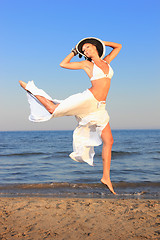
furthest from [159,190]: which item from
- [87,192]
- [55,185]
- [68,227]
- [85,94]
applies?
[85,94]

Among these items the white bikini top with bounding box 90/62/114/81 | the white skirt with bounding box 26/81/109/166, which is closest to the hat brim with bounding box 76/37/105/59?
the white bikini top with bounding box 90/62/114/81

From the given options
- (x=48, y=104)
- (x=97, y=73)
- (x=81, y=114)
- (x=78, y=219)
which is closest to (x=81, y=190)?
(x=78, y=219)

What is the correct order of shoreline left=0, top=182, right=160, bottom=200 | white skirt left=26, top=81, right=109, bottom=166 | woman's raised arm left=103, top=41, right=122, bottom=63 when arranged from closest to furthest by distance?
white skirt left=26, top=81, right=109, bottom=166
woman's raised arm left=103, top=41, right=122, bottom=63
shoreline left=0, top=182, right=160, bottom=200

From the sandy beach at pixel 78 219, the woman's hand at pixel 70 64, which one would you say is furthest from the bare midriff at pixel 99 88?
the sandy beach at pixel 78 219

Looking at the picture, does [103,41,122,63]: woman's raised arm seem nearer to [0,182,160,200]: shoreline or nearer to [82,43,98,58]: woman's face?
[82,43,98,58]: woman's face

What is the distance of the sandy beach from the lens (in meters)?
5.47

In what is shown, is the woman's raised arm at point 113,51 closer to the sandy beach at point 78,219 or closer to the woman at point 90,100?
the woman at point 90,100

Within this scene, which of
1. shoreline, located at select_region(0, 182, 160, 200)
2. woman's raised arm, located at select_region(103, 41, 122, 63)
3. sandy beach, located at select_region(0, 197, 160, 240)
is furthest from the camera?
shoreline, located at select_region(0, 182, 160, 200)

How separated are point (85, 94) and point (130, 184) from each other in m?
8.15

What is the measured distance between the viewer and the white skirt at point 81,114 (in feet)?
11.2

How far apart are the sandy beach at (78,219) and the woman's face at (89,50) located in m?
3.64

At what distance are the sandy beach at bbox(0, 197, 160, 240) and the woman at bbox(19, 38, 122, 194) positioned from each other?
7.71 ft

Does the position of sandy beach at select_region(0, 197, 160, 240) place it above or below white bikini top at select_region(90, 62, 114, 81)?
below

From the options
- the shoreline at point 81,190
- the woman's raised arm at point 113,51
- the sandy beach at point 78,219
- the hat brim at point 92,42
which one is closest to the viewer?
the hat brim at point 92,42
